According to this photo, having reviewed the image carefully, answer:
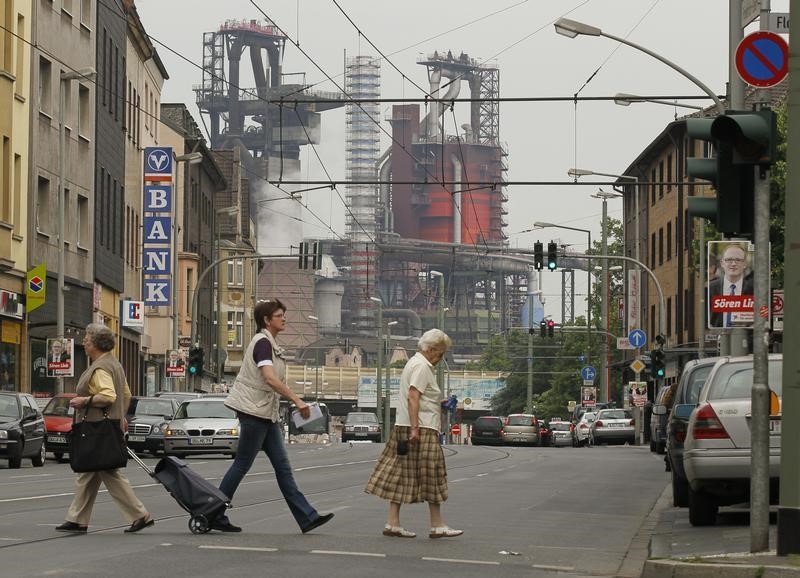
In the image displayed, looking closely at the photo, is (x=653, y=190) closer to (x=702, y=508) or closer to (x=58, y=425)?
(x=58, y=425)

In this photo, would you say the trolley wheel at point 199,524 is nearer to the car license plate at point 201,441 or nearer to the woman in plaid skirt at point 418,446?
the woman in plaid skirt at point 418,446

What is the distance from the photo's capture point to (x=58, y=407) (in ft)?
129

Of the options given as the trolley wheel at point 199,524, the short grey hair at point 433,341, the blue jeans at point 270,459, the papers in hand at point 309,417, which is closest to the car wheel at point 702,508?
the short grey hair at point 433,341

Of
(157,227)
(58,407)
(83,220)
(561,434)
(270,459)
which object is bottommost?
(561,434)

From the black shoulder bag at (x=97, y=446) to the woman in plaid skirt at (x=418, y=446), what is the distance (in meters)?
2.00

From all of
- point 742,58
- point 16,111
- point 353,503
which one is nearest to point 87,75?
point 16,111

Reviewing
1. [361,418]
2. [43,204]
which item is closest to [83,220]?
[43,204]

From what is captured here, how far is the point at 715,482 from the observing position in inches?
627

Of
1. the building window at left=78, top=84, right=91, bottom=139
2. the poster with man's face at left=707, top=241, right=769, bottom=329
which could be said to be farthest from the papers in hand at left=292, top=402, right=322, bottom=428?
the building window at left=78, top=84, right=91, bottom=139

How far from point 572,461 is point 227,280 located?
68.8 metres

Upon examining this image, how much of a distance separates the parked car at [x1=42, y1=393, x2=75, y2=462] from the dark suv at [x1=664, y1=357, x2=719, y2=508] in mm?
19202

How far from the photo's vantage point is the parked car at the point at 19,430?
32.9 meters

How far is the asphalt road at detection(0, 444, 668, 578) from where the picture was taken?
1175 centimetres

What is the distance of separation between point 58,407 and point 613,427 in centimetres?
3234
